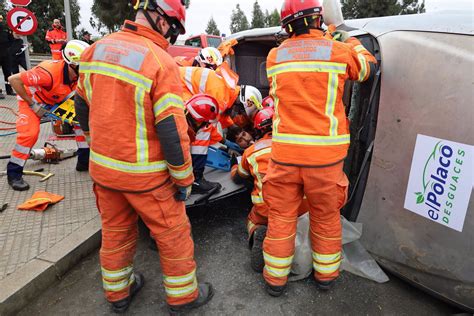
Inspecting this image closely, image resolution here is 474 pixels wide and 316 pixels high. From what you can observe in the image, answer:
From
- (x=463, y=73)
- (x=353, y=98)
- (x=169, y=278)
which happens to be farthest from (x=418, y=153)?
(x=169, y=278)

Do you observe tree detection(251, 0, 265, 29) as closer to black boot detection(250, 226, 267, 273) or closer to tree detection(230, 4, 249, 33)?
tree detection(230, 4, 249, 33)

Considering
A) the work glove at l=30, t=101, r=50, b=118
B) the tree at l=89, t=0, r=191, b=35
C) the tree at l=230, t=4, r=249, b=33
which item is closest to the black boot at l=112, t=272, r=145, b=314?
the work glove at l=30, t=101, r=50, b=118

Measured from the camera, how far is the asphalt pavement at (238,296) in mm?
2434

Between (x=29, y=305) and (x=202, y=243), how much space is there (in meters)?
1.41

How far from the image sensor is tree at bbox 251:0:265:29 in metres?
55.8

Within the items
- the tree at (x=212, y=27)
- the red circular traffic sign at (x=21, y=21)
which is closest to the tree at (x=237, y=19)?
the tree at (x=212, y=27)

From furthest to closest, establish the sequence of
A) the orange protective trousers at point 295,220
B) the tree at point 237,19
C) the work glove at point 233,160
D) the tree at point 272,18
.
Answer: the tree at point 237,19
the tree at point 272,18
the work glove at point 233,160
the orange protective trousers at point 295,220

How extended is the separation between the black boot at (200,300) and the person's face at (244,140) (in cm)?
205

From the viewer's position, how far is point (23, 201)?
3725 millimetres

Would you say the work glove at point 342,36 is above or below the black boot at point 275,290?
above

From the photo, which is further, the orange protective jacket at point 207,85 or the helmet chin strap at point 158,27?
the orange protective jacket at point 207,85

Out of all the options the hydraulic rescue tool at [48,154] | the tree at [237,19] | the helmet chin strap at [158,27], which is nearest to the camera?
the helmet chin strap at [158,27]

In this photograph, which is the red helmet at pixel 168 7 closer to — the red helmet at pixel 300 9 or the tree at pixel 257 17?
the red helmet at pixel 300 9

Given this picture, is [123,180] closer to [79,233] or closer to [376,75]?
[79,233]
